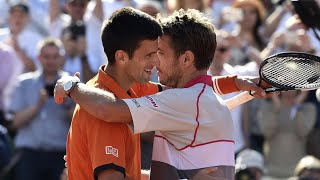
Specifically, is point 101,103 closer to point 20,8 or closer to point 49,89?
point 49,89

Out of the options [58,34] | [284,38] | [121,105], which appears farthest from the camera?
[58,34]

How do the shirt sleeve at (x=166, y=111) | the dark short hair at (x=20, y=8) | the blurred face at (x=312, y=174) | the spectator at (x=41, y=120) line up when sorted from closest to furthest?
the shirt sleeve at (x=166, y=111)
the blurred face at (x=312, y=174)
the spectator at (x=41, y=120)
the dark short hair at (x=20, y=8)

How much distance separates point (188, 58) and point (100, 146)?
785 millimetres

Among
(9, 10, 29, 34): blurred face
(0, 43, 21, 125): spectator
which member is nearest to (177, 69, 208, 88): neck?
(0, 43, 21, 125): spectator

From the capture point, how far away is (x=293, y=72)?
205 inches

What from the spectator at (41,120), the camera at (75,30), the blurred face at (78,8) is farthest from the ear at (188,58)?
the blurred face at (78,8)

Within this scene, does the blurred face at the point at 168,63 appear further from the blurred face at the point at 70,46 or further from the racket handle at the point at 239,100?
the blurred face at the point at 70,46

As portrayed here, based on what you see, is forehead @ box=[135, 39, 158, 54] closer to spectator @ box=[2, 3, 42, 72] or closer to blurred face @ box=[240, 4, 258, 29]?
blurred face @ box=[240, 4, 258, 29]

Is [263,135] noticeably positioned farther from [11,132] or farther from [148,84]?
[148,84]

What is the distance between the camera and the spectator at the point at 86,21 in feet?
32.2

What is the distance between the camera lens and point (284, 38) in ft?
31.5

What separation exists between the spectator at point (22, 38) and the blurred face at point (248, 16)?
7.89ft

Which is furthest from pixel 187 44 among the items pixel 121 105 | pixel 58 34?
pixel 58 34

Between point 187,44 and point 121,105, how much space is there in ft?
1.96
